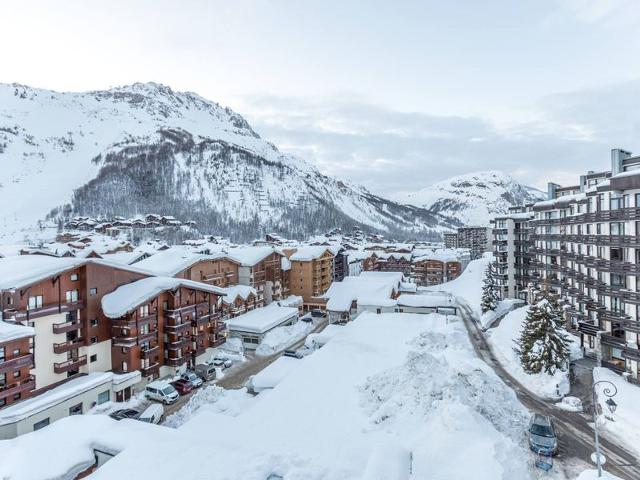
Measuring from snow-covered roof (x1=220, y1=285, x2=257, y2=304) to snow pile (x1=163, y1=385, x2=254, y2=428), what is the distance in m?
21.8

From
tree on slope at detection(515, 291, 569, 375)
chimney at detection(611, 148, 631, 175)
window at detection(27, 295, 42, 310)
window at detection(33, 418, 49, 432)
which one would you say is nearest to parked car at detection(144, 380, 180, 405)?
window at detection(33, 418, 49, 432)

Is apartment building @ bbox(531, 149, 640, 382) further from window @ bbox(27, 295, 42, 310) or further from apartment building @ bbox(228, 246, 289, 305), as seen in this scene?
window @ bbox(27, 295, 42, 310)

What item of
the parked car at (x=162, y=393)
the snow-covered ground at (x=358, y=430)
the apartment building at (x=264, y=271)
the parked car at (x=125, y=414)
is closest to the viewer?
the snow-covered ground at (x=358, y=430)

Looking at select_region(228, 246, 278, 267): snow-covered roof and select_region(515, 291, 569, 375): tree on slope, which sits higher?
select_region(228, 246, 278, 267): snow-covered roof

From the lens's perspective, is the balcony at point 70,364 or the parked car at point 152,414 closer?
the parked car at point 152,414

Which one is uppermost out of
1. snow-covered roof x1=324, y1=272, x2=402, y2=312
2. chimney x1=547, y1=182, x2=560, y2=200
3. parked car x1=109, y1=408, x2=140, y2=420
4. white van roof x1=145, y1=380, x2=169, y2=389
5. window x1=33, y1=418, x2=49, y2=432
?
chimney x1=547, y1=182, x2=560, y2=200

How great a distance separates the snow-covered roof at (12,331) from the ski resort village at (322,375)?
10 centimetres

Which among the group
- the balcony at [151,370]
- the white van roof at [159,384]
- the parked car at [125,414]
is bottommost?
the parked car at [125,414]

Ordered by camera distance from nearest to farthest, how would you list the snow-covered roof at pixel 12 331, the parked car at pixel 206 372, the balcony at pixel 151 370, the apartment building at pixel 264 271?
the snow-covered roof at pixel 12 331
the balcony at pixel 151 370
the parked car at pixel 206 372
the apartment building at pixel 264 271

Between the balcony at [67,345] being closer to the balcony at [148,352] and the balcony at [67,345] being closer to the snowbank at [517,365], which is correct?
the balcony at [148,352]

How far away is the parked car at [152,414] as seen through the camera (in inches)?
1026

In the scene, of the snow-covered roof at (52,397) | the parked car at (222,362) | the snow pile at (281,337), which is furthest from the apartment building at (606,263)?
the snow-covered roof at (52,397)

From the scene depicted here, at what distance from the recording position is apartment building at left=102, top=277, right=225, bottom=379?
103 feet

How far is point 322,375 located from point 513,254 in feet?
148
